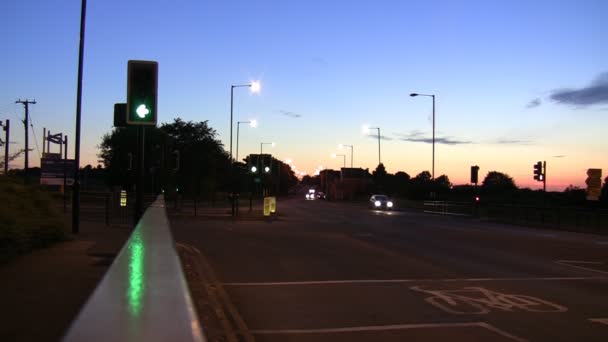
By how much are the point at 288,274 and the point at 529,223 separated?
28289 mm

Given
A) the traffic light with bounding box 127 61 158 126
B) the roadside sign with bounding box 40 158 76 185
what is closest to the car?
the roadside sign with bounding box 40 158 76 185

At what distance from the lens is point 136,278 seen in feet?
11.0

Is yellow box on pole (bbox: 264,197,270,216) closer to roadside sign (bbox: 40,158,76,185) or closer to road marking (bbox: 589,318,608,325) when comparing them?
roadside sign (bbox: 40,158,76,185)

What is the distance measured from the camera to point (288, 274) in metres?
13.4

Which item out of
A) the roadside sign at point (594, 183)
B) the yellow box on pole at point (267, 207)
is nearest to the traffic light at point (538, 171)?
the roadside sign at point (594, 183)

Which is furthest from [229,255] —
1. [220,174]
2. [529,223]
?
[220,174]

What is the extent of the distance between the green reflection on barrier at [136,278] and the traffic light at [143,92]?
6178 millimetres

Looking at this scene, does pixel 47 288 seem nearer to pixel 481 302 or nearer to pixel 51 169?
pixel 481 302

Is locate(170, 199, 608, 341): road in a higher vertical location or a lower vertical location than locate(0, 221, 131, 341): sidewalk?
lower

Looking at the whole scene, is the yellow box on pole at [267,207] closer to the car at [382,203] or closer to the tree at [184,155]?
the tree at [184,155]

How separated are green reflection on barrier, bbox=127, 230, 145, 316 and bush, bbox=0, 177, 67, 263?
6.15 metres

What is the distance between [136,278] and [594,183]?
34694mm

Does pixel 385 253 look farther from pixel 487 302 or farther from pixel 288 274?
pixel 487 302

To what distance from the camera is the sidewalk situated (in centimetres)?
560
